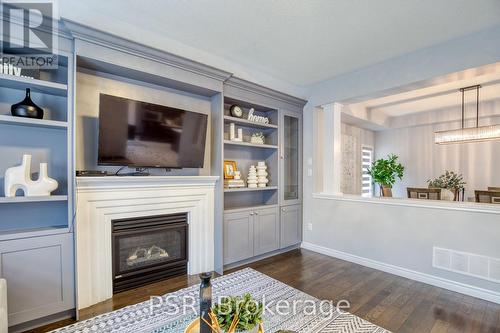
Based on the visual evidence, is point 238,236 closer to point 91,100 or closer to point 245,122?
point 245,122

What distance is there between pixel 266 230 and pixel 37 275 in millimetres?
2557

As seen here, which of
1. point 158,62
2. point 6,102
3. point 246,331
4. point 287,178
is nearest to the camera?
point 246,331

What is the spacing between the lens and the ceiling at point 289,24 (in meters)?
2.20

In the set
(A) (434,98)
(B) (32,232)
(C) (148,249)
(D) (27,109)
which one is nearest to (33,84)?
(D) (27,109)

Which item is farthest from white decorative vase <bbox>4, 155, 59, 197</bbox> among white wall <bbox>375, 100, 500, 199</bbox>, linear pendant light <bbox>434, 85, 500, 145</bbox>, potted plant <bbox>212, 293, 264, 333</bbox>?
white wall <bbox>375, 100, 500, 199</bbox>

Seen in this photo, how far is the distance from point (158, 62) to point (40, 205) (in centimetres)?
173

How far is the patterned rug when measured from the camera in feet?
6.51

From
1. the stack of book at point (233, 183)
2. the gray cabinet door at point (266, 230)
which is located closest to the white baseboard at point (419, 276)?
the gray cabinet door at point (266, 230)

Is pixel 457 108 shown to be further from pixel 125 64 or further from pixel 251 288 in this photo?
pixel 125 64

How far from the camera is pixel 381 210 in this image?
329 centimetres

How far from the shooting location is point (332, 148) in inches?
151

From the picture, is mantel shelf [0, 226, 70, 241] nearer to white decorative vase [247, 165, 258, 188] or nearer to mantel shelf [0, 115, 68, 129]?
mantel shelf [0, 115, 68, 129]

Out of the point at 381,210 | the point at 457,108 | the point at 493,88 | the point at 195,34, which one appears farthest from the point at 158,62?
the point at 457,108

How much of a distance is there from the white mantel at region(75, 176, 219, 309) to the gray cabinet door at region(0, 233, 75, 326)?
92 mm
